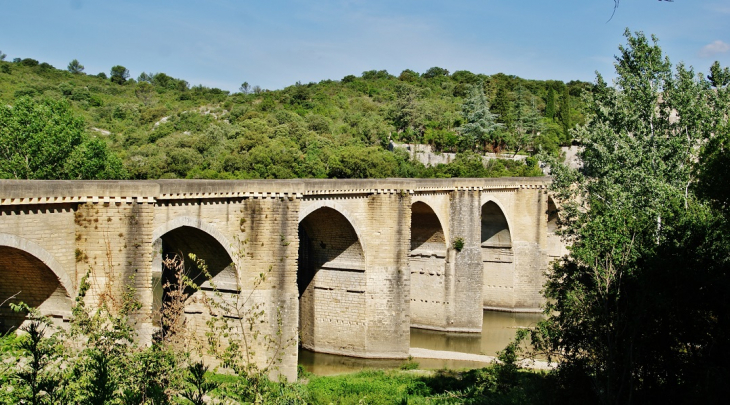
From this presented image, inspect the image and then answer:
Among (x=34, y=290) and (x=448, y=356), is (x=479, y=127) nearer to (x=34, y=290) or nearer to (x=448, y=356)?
(x=448, y=356)

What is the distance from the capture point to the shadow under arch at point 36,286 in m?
13.0

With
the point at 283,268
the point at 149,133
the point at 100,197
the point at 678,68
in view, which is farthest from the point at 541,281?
the point at 149,133

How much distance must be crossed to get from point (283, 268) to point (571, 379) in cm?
880

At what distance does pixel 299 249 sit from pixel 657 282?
16083 mm

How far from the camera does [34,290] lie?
13484mm

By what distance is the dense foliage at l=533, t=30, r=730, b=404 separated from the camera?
12758mm

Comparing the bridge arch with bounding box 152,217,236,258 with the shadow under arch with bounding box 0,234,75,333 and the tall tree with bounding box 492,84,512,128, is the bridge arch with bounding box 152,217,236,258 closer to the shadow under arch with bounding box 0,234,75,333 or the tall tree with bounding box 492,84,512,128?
the shadow under arch with bounding box 0,234,75,333

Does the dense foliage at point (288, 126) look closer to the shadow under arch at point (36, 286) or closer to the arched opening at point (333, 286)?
the arched opening at point (333, 286)

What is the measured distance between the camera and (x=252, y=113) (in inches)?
2640

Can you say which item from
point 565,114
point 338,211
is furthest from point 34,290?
point 565,114

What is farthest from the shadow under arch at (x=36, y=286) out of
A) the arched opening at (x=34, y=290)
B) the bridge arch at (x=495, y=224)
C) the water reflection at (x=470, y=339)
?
the bridge arch at (x=495, y=224)

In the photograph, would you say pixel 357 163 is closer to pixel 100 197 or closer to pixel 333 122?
pixel 333 122

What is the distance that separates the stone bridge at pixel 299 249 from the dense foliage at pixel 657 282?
705cm

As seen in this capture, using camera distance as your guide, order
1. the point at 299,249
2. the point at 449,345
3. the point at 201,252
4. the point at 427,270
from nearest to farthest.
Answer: the point at 201,252 → the point at 299,249 → the point at 449,345 → the point at 427,270
